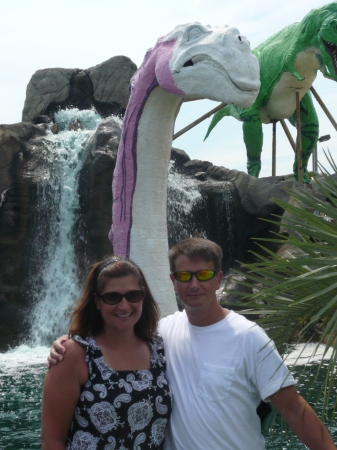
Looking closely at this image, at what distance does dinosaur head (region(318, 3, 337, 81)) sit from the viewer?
7902 mm

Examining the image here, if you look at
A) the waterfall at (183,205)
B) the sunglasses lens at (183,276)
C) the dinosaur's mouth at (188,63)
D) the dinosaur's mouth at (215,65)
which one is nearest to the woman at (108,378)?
the sunglasses lens at (183,276)

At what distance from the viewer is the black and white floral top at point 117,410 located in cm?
158

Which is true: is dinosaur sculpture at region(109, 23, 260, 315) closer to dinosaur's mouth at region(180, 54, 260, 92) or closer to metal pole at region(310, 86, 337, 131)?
dinosaur's mouth at region(180, 54, 260, 92)

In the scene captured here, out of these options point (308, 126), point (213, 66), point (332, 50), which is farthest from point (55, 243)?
point (213, 66)

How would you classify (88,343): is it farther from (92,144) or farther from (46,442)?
(92,144)

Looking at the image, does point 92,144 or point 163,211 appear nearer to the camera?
point 163,211

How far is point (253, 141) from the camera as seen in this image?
35.5 feet

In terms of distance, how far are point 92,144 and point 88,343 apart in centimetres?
643

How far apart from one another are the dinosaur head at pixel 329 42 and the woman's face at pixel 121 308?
6.95 meters

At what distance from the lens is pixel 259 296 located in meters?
2.10

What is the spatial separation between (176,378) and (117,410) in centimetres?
20

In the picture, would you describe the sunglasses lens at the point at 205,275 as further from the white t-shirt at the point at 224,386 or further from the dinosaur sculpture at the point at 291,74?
the dinosaur sculpture at the point at 291,74

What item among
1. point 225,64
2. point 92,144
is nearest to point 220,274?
point 225,64

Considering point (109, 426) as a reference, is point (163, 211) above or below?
above
